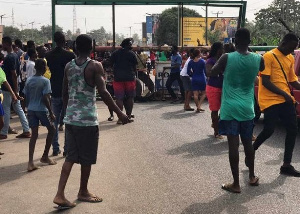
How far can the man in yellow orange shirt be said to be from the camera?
19.3 ft

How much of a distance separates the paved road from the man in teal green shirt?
1.49 feet

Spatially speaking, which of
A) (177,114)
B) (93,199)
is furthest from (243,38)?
(177,114)

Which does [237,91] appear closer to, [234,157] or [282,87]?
[234,157]

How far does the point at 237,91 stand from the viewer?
515 centimetres

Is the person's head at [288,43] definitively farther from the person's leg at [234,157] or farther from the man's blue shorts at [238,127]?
the person's leg at [234,157]

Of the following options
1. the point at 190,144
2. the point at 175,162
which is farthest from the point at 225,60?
the point at 190,144

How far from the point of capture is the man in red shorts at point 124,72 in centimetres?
1006

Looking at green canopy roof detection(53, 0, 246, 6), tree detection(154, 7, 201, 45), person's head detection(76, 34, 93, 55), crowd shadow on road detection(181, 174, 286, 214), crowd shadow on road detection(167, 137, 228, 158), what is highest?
tree detection(154, 7, 201, 45)

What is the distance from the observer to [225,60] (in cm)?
509

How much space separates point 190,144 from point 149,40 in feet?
257

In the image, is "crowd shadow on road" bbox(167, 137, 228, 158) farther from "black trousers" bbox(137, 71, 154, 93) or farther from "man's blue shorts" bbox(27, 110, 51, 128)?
"black trousers" bbox(137, 71, 154, 93)

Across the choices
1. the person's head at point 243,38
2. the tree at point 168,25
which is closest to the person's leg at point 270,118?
the person's head at point 243,38

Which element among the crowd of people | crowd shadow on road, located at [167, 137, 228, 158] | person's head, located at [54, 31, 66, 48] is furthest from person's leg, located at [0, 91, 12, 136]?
crowd shadow on road, located at [167, 137, 228, 158]

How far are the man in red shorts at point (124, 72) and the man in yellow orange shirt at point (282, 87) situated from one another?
455cm
